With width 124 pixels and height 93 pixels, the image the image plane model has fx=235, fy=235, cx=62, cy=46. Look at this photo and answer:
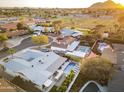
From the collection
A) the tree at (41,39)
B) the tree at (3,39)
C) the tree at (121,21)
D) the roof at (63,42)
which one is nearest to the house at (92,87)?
the roof at (63,42)

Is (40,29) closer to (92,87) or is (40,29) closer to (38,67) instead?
(38,67)

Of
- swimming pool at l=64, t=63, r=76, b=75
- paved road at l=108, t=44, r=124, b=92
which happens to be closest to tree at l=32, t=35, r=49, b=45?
swimming pool at l=64, t=63, r=76, b=75

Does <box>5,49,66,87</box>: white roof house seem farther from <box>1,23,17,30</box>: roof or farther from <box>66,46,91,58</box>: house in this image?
<box>1,23,17,30</box>: roof

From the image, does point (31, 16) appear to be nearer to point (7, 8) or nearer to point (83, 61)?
point (7, 8)

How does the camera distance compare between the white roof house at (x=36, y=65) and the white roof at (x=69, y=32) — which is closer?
the white roof house at (x=36, y=65)

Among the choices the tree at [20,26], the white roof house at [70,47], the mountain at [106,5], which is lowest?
the white roof house at [70,47]

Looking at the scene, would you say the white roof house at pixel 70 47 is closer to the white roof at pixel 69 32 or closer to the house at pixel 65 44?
the house at pixel 65 44

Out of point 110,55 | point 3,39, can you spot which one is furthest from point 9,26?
point 110,55

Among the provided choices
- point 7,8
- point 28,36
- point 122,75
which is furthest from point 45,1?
point 122,75
